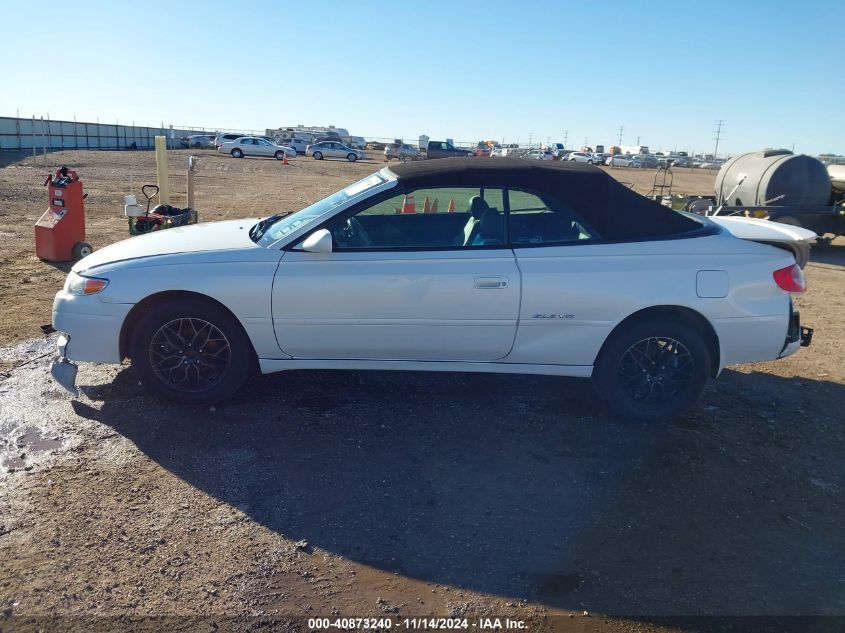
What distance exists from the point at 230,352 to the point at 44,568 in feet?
5.87

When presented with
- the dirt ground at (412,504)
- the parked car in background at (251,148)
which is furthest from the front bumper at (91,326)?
the parked car in background at (251,148)

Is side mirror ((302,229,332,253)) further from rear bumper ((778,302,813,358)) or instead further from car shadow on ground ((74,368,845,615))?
rear bumper ((778,302,813,358))

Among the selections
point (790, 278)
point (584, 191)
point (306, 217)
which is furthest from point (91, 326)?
point (790, 278)

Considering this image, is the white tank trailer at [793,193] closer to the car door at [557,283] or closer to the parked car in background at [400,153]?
the car door at [557,283]

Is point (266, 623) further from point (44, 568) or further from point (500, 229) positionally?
point (500, 229)

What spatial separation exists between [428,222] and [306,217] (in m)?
0.89

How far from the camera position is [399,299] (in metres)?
4.39

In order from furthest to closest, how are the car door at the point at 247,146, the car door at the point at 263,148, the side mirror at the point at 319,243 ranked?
the car door at the point at 263,148 < the car door at the point at 247,146 < the side mirror at the point at 319,243

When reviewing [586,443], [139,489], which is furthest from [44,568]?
[586,443]

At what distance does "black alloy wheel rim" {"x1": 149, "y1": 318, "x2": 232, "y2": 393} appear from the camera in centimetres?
447

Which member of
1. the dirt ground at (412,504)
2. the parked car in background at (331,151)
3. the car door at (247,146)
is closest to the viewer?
the dirt ground at (412,504)

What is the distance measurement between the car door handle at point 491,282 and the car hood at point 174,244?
1.51 m

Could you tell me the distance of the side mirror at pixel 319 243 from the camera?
4.29m

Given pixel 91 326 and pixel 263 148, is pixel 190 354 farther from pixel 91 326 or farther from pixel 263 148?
pixel 263 148
